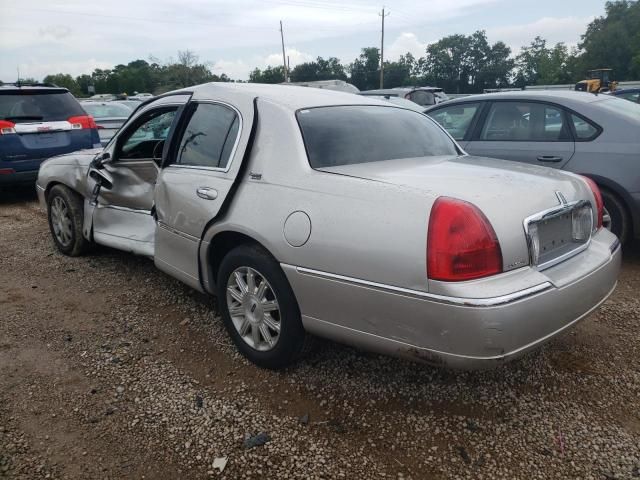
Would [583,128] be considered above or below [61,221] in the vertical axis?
above

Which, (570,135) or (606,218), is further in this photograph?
(570,135)

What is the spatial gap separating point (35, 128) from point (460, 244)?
7353 millimetres

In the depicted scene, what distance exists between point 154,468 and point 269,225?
4.09 ft

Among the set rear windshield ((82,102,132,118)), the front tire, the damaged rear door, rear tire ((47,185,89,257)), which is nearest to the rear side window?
rear windshield ((82,102,132,118))

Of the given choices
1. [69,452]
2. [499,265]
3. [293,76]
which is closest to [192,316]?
[69,452]

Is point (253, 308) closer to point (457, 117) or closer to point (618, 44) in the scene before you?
point (457, 117)

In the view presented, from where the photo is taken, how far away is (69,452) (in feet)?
7.89

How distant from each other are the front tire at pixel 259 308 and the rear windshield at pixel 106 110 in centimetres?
912

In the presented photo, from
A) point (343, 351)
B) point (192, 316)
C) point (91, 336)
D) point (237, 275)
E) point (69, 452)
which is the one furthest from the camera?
point (192, 316)

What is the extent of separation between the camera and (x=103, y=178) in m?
4.60

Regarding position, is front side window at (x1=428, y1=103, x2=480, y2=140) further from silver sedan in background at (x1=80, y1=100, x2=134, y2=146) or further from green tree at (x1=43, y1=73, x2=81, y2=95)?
green tree at (x1=43, y1=73, x2=81, y2=95)

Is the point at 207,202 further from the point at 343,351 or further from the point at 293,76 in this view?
the point at 293,76

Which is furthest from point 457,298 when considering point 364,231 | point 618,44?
point 618,44

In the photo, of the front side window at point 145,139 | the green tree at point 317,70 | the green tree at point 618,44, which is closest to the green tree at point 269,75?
the green tree at point 317,70
